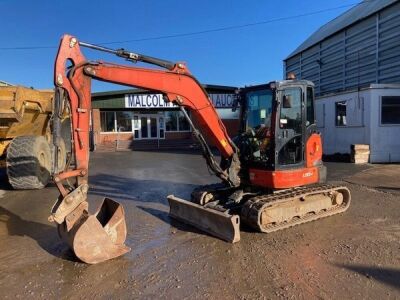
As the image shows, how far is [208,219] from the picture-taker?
21.8 ft

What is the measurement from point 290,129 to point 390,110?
10.7 meters

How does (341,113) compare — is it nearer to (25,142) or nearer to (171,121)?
(25,142)

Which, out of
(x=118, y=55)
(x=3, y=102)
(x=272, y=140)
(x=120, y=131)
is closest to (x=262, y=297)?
(x=272, y=140)

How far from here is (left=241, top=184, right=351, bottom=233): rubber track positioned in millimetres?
6441

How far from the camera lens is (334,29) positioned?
74.1 feet

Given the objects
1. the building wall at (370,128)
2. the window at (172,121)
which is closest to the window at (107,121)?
the window at (172,121)

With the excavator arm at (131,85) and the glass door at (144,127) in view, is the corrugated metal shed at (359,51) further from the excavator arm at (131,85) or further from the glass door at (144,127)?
the excavator arm at (131,85)

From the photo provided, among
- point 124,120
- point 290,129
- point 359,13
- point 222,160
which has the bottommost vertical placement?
point 222,160

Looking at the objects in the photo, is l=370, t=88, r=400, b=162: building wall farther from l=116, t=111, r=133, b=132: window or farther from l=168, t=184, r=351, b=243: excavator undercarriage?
l=116, t=111, r=133, b=132: window

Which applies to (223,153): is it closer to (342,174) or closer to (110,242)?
(110,242)

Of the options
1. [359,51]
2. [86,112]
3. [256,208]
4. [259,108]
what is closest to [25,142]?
[86,112]

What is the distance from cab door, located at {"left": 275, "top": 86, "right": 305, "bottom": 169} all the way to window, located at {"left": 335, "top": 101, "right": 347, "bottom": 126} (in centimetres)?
1124

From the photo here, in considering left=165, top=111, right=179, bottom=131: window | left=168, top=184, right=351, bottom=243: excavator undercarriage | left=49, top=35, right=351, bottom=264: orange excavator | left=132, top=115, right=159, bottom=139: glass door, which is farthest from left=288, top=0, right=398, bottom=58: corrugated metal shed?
left=168, top=184, right=351, bottom=243: excavator undercarriage

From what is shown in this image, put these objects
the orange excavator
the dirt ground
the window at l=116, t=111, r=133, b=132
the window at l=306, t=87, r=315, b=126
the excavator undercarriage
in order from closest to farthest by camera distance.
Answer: the dirt ground, the orange excavator, the excavator undercarriage, the window at l=306, t=87, r=315, b=126, the window at l=116, t=111, r=133, b=132
